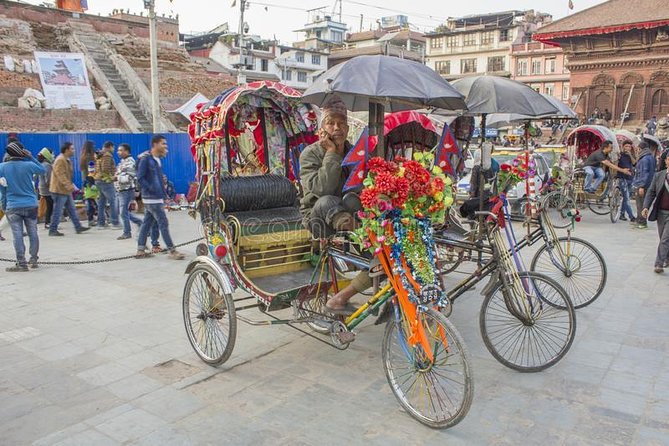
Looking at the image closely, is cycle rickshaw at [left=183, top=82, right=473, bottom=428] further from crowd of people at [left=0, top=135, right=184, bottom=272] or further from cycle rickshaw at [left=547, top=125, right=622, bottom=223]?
cycle rickshaw at [left=547, top=125, right=622, bottom=223]

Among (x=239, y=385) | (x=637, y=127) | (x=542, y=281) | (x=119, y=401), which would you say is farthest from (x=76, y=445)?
(x=637, y=127)

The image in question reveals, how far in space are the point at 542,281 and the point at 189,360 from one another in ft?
9.95

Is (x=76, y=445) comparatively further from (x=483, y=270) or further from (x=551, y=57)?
(x=551, y=57)

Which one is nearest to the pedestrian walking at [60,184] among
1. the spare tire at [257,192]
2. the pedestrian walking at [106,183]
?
the pedestrian walking at [106,183]

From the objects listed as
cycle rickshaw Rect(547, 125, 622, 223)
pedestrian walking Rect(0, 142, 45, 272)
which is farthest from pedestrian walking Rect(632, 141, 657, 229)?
pedestrian walking Rect(0, 142, 45, 272)

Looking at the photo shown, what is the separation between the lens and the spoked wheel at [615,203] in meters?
11.9

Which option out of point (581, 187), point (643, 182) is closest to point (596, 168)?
point (581, 187)

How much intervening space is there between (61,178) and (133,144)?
437 centimetres

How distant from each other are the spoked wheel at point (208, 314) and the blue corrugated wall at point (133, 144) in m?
9.45

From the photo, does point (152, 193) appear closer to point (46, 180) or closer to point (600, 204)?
point (46, 180)

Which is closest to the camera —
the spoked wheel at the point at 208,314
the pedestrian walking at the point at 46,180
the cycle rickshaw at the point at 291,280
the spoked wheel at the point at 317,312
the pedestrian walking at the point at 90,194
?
the cycle rickshaw at the point at 291,280

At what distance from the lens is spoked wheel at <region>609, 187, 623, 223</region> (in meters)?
11.9

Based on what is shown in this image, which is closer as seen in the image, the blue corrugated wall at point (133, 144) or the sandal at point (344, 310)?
the sandal at point (344, 310)

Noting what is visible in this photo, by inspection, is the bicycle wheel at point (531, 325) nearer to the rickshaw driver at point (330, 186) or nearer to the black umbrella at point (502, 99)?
the rickshaw driver at point (330, 186)
